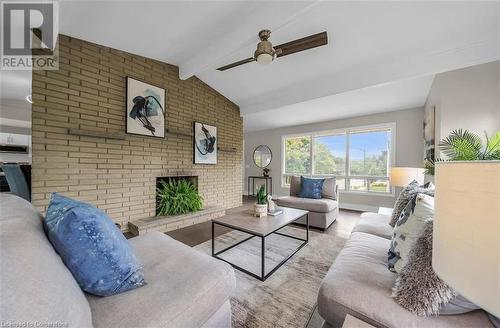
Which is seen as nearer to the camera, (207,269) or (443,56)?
(207,269)

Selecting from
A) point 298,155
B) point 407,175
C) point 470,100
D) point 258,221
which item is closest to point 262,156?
point 298,155

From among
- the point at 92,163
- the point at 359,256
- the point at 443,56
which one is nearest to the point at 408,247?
the point at 359,256

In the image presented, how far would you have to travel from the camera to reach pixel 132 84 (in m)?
2.91

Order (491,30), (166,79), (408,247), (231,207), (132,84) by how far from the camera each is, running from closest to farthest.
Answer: (408,247)
(491,30)
(132,84)
(166,79)
(231,207)

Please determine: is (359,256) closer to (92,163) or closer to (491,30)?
(491,30)

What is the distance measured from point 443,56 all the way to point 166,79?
12.9 ft

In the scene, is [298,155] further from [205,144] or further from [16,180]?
[16,180]

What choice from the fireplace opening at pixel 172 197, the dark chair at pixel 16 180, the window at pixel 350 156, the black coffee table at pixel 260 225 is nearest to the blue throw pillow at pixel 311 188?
the black coffee table at pixel 260 225

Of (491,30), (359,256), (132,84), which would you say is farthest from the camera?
(132,84)

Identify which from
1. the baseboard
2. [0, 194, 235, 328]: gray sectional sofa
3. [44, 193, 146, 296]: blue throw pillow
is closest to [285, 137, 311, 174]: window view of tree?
the baseboard

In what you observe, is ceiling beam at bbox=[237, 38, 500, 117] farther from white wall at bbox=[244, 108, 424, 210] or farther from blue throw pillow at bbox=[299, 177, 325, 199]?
white wall at bbox=[244, 108, 424, 210]

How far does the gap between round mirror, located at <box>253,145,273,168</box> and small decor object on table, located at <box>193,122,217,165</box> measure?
263cm

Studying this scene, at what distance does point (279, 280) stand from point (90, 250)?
59.8 inches

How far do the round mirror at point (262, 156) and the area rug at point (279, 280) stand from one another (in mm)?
3761
